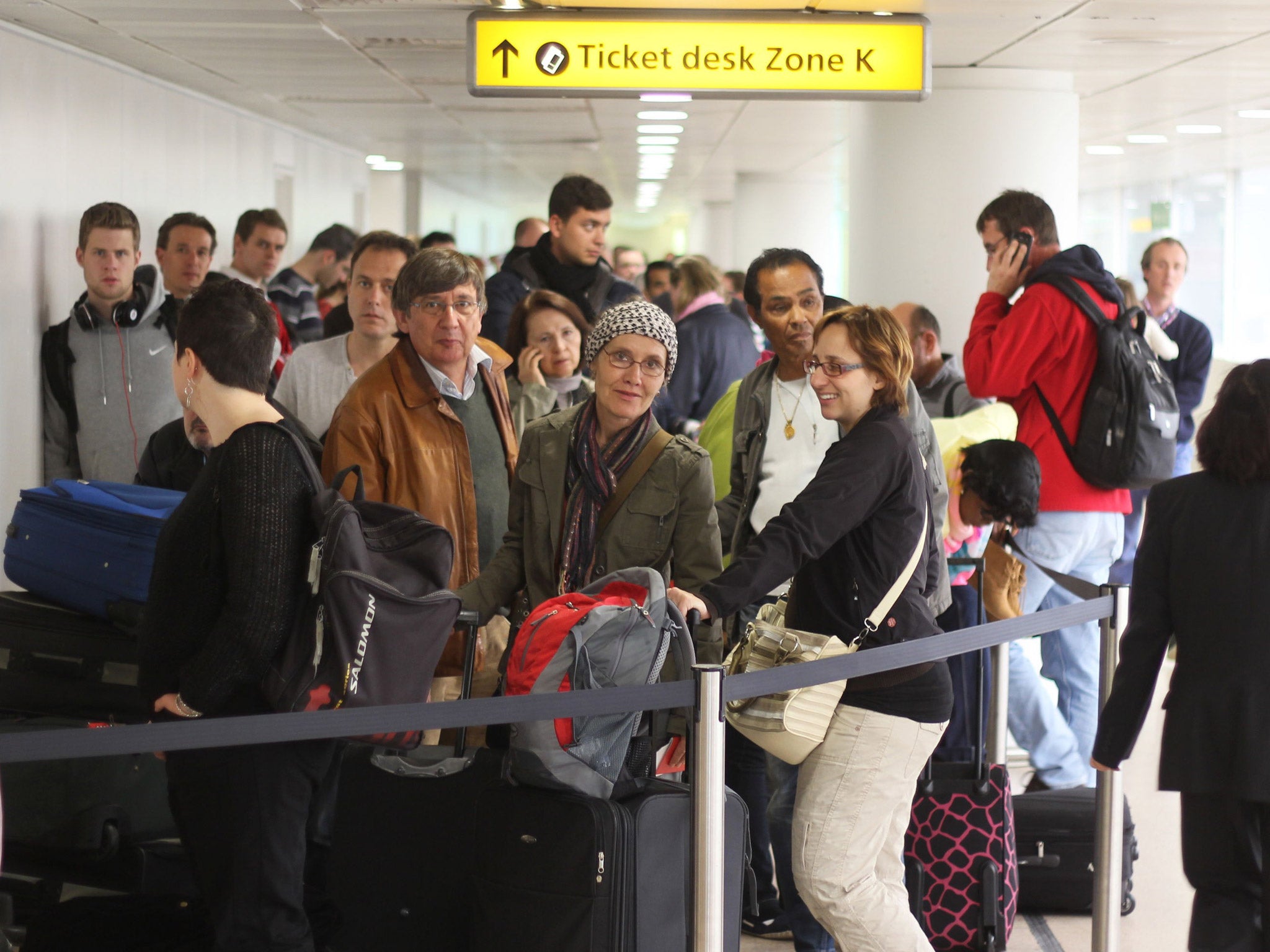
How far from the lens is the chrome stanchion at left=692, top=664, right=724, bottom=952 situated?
2.56 metres

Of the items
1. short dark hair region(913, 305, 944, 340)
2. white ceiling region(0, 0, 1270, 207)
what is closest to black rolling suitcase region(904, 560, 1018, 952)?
short dark hair region(913, 305, 944, 340)

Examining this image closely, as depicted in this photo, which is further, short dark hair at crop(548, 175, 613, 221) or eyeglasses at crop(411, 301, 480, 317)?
short dark hair at crop(548, 175, 613, 221)

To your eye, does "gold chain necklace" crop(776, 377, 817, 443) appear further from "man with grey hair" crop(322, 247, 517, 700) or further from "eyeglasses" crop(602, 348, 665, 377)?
"man with grey hair" crop(322, 247, 517, 700)

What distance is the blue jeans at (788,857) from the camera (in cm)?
350

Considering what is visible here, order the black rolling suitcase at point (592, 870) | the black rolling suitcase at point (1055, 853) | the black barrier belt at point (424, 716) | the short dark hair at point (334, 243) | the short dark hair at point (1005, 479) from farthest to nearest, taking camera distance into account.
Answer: the short dark hair at point (334, 243) < the short dark hair at point (1005, 479) < the black rolling suitcase at point (1055, 853) < the black rolling suitcase at point (592, 870) < the black barrier belt at point (424, 716)

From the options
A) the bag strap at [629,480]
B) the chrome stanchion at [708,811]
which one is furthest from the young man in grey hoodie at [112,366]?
the chrome stanchion at [708,811]

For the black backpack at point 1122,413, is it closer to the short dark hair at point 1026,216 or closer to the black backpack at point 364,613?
the short dark hair at point 1026,216

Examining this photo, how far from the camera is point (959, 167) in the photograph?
23.6 ft

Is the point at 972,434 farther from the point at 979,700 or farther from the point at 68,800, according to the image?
the point at 68,800

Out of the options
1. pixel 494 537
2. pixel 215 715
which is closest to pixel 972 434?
pixel 494 537

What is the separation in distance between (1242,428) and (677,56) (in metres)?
2.92

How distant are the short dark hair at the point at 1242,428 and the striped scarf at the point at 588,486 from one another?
4.31 feet

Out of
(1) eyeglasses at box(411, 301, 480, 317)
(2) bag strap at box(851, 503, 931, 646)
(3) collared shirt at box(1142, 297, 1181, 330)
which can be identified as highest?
(3) collared shirt at box(1142, 297, 1181, 330)

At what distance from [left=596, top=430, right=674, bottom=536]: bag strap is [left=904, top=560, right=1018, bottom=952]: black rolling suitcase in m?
1.19
